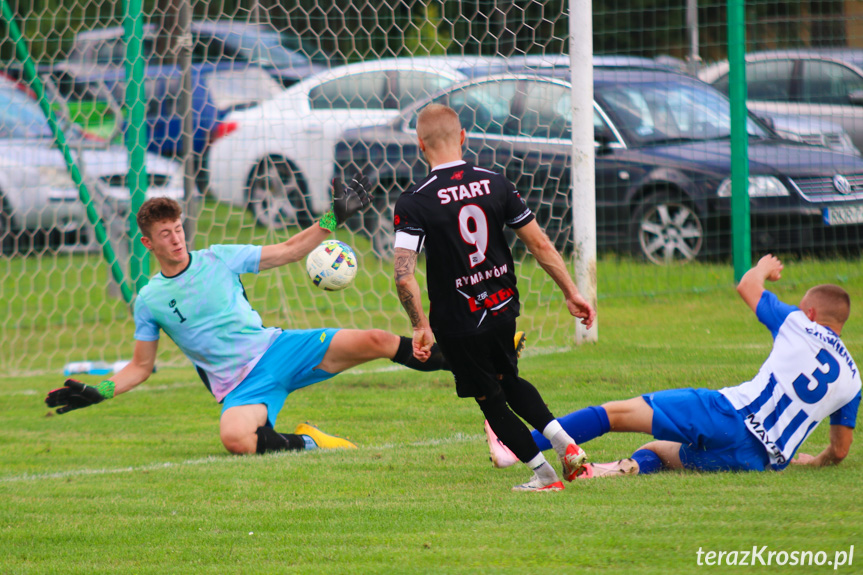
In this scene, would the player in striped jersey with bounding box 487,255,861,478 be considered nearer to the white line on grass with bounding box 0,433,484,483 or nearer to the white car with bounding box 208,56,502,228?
the white line on grass with bounding box 0,433,484,483

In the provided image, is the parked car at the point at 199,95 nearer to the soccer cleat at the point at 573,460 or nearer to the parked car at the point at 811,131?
the parked car at the point at 811,131

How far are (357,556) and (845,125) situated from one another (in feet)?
25.7

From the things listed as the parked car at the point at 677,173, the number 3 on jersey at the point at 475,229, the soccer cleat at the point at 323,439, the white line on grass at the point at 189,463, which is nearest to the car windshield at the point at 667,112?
the parked car at the point at 677,173

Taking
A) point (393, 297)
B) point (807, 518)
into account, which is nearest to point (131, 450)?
point (807, 518)

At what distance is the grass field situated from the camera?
125 inches

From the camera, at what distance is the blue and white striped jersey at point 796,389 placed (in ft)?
12.6

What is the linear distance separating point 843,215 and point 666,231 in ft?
5.12

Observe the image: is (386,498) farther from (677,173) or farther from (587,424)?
(677,173)

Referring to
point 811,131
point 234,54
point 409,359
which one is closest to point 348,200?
point 409,359

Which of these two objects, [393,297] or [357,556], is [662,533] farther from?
[393,297]

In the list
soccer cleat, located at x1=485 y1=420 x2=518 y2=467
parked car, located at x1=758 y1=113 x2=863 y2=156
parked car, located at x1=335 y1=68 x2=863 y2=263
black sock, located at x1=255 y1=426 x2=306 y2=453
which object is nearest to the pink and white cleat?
soccer cleat, located at x1=485 y1=420 x2=518 y2=467

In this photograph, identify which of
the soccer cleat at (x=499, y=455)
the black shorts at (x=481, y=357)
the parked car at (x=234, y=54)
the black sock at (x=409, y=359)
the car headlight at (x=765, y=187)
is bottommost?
the soccer cleat at (x=499, y=455)

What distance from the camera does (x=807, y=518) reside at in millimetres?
3295

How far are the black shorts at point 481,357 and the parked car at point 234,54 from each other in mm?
4897
